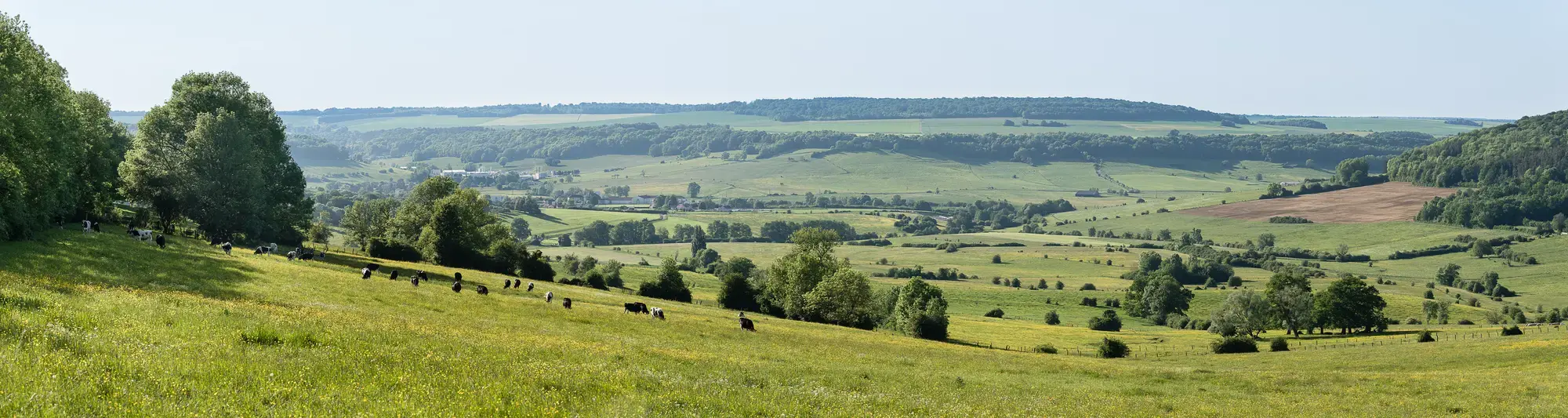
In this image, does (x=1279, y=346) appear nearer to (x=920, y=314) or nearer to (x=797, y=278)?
(x=920, y=314)

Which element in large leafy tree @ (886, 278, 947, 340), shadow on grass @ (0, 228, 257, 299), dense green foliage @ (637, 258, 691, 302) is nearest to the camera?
shadow on grass @ (0, 228, 257, 299)

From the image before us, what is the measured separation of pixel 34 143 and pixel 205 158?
22334mm

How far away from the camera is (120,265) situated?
36.4 meters

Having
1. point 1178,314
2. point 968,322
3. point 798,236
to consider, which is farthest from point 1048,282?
point 798,236

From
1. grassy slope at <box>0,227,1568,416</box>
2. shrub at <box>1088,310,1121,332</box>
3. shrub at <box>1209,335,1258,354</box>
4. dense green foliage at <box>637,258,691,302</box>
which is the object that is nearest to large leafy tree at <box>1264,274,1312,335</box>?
shrub at <box>1088,310,1121,332</box>

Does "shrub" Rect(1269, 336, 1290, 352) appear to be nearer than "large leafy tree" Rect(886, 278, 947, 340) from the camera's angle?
Yes

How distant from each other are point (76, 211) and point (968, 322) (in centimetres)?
7921

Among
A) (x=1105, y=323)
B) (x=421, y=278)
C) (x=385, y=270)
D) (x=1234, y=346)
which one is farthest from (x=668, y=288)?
(x=1105, y=323)

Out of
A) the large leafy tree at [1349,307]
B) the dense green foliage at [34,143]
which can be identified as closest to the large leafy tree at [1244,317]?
the large leafy tree at [1349,307]

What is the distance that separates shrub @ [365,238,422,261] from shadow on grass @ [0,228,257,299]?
32051 mm

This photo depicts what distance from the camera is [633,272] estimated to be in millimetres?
141000

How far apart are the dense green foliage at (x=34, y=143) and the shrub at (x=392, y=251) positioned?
2402 cm

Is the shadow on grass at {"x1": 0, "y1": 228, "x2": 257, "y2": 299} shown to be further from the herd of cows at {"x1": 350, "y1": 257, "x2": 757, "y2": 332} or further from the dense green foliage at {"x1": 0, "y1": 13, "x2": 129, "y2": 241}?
the herd of cows at {"x1": 350, "y1": 257, "x2": 757, "y2": 332}

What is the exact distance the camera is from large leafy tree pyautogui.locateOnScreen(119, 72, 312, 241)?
6694cm
